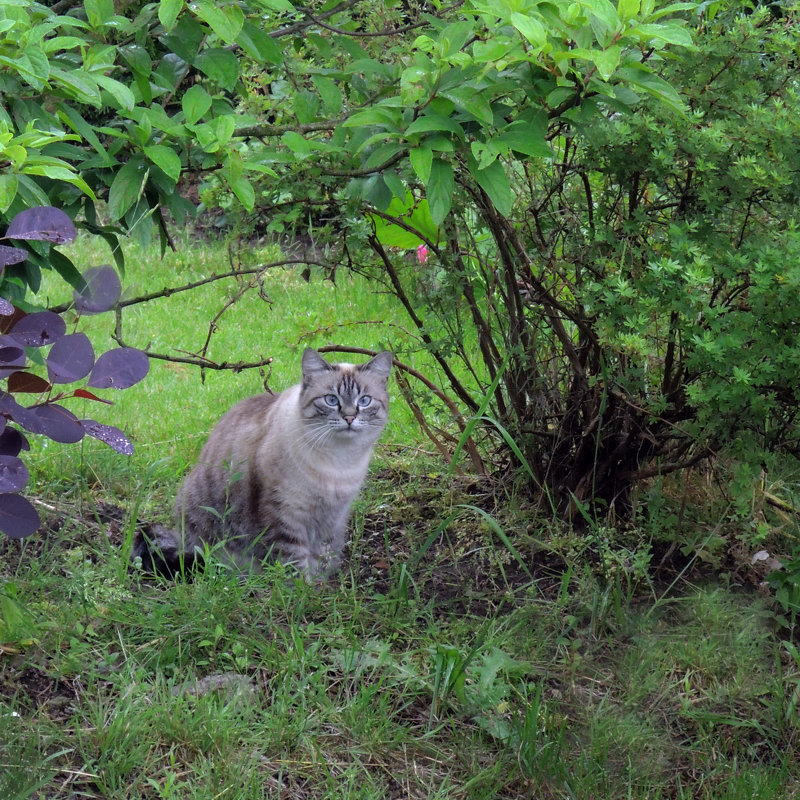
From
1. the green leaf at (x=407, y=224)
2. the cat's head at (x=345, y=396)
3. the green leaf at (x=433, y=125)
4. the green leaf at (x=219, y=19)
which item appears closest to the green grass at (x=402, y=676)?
the cat's head at (x=345, y=396)

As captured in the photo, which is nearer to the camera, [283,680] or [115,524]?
[283,680]

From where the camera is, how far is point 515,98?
108 inches

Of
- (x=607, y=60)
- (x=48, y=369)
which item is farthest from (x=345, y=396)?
(x=607, y=60)

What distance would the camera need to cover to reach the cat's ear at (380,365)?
3789 millimetres

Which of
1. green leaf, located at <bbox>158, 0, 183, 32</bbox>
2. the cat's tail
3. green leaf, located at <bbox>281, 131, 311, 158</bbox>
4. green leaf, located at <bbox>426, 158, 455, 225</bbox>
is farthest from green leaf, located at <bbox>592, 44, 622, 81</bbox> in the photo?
the cat's tail

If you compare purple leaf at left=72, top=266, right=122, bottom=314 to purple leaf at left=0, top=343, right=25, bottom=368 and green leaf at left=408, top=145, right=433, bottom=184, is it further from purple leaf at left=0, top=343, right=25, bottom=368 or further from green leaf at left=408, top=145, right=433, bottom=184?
green leaf at left=408, top=145, right=433, bottom=184

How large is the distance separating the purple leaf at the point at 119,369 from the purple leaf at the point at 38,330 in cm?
12

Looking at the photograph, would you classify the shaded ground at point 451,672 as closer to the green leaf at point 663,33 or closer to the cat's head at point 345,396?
the cat's head at point 345,396

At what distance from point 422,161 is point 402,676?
143 centimetres

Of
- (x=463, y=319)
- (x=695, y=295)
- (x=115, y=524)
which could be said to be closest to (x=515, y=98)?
(x=695, y=295)

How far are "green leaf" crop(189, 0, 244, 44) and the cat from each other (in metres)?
1.49

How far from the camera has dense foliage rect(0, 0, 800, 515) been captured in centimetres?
242

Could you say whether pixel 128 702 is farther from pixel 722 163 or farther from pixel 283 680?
pixel 722 163

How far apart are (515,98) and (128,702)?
198 centimetres
